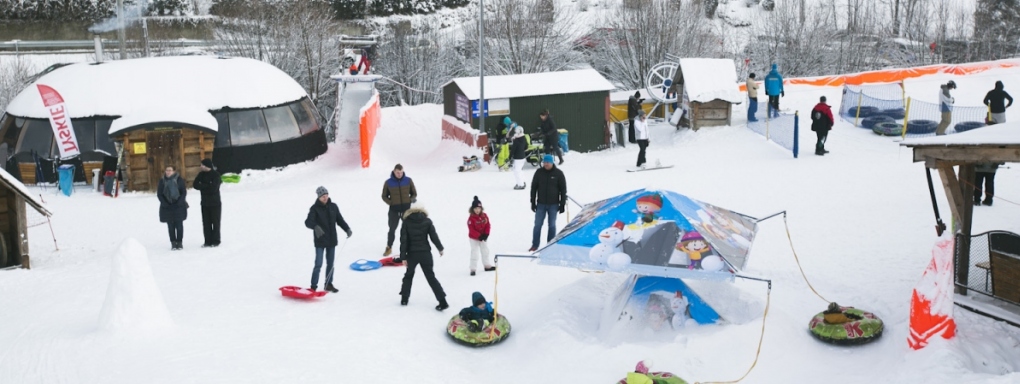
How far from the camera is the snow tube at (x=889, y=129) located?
21375 mm

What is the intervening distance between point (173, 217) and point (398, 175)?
3.77 metres

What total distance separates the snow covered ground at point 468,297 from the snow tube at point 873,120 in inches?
106

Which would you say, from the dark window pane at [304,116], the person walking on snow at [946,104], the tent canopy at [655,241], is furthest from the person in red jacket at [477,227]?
the dark window pane at [304,116]

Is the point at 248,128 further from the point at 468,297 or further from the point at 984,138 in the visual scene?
the point at 984,138

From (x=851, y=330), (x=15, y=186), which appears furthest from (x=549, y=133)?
(x=851, y=330)

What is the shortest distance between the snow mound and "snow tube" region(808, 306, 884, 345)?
7.00 m

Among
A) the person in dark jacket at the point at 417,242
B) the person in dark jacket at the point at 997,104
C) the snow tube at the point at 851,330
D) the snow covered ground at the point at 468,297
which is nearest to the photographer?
the snow covered ground at the point at 468,297

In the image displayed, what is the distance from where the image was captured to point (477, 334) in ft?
32.9

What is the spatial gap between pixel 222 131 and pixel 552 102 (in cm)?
846

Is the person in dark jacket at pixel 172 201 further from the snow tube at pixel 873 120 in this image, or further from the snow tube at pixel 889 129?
the snow tube at pixel 873 120

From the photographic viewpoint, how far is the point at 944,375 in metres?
8.01

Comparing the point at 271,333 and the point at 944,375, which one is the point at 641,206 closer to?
the point at 944,375

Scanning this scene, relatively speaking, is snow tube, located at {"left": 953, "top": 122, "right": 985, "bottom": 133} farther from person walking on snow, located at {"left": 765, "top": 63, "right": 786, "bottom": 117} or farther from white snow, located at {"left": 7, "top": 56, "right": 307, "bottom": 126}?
white snow, located at {"left": 7, "top": 56, "right": 307, "bottom": 126}

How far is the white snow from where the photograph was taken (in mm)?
23156
